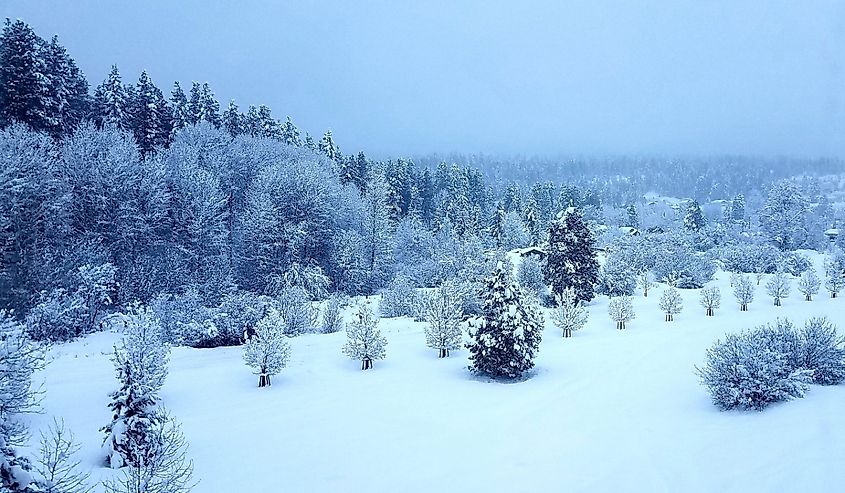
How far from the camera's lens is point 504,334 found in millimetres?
16281

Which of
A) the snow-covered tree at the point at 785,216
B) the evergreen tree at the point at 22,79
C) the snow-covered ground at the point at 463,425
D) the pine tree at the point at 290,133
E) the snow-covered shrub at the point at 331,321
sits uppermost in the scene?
the pine tree at the point at 290,133

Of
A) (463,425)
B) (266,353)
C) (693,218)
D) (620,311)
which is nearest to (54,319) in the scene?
(266,353)

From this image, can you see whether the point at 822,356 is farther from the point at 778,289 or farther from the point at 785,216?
the point at 785,216

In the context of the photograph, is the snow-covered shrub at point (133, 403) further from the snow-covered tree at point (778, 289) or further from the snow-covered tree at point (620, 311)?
the snow-covered tree at point (778, 289)

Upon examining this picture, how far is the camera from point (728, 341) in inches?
479

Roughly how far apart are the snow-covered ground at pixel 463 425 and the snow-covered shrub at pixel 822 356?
Answer: 738mm

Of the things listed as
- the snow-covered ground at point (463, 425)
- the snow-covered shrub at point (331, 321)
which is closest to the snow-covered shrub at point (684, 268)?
the snow-covered ground at point (463, 425)

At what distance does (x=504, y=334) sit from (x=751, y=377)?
6999 mm

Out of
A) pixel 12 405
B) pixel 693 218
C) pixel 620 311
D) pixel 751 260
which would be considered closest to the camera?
pixel 12 405

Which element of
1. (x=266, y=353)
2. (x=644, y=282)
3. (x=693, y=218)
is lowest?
(x=266, y=353)

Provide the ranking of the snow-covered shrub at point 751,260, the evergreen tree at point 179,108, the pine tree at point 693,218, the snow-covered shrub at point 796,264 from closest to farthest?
1. the evergreen tree at point 179,108
2. the snow-covered shrub at point 796,264
3. the snow-covered shrub at point 751,260
4. the pine tree at point 693,218

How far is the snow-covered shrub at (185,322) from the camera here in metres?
19.1

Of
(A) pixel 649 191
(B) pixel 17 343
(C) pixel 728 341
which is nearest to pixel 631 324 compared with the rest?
(C) pixel 728 341

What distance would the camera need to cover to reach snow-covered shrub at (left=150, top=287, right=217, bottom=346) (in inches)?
753
